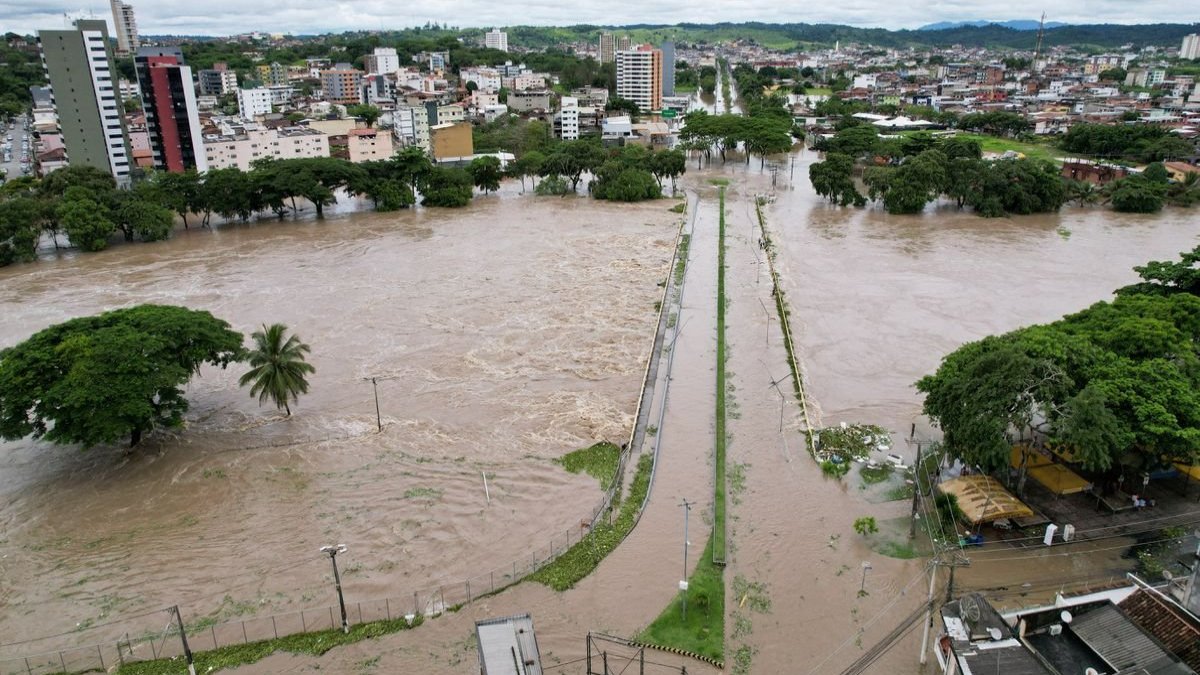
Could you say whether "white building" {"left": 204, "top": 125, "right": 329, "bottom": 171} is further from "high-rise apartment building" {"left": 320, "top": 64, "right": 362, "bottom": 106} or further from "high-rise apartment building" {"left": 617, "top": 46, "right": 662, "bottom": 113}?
"high-rise apartment building" {"left": 617, "top": 46, "right": 662, "bottom": 113}

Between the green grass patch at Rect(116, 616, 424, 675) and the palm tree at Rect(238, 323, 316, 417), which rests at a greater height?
the palm tree at Rect(238, 323, 316, 417)

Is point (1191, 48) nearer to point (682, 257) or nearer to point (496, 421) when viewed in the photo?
point (682, 257)

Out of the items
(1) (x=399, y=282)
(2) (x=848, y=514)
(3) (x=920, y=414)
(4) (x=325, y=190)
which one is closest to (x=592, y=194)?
(4) (x=325, y=190)

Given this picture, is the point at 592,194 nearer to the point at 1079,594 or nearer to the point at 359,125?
the point at 359,125

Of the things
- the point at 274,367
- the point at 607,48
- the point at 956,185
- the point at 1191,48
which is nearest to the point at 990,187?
the point at 956,185

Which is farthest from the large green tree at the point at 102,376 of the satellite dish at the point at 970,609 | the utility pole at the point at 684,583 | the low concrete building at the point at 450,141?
the low concrete building at the point at 450,141

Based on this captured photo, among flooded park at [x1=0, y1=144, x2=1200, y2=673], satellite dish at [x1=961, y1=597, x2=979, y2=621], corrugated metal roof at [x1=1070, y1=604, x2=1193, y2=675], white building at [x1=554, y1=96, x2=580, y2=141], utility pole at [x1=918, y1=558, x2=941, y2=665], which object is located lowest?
flooded park at [x1=0, y1=144, x2=1200, y2=673]

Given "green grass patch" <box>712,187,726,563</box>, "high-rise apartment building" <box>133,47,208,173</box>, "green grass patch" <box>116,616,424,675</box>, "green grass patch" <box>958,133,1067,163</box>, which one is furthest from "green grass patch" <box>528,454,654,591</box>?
"green grass patch" <box>958,133,1067,163</box>
